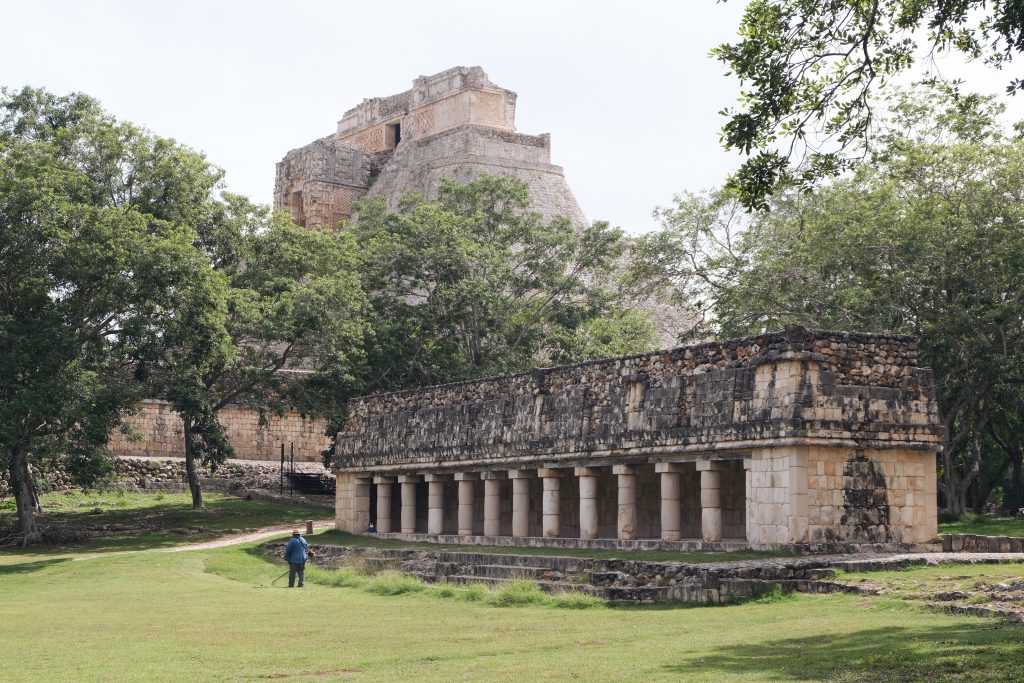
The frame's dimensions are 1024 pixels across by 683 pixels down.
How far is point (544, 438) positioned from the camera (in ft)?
80.6

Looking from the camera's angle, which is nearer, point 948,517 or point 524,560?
point 524,560

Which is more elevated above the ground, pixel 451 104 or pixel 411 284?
pixel 451 104

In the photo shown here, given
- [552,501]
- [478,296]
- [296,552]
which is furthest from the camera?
[478,296]

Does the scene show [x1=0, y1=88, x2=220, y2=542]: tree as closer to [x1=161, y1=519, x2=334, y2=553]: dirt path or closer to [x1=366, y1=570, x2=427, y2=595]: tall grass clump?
[x1=161, y1=519, x2=334, y2=553]: dirt path

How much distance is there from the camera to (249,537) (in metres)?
32.4

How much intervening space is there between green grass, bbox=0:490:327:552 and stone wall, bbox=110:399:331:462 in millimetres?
4680

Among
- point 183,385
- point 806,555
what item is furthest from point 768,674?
point 183,385

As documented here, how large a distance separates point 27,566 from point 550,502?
1069 cm

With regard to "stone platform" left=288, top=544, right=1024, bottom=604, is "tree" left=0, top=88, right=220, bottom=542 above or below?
above

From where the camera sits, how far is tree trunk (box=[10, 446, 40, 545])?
30.7 meters

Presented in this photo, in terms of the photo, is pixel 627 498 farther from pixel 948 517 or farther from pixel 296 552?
pixel 948 517

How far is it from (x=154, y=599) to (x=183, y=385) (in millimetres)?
14212

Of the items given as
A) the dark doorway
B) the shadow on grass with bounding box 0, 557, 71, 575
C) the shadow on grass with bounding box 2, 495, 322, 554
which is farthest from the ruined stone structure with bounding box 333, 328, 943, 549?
the dark doorway

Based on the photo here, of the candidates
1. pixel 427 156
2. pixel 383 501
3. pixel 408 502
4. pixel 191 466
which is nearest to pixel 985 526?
pixel 408 502
